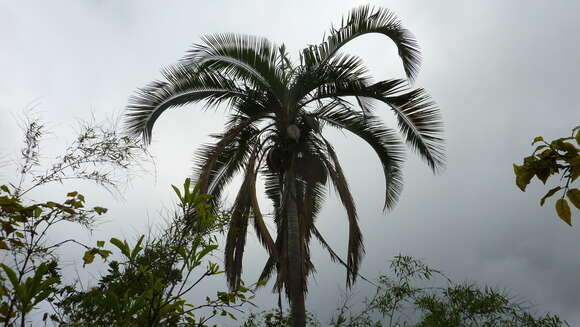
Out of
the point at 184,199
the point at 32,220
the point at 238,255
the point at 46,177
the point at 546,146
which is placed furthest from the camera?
the point at 238,255

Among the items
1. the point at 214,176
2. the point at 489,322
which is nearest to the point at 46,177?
the point at 214,176

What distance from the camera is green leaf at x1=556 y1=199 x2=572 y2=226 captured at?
0.79 m

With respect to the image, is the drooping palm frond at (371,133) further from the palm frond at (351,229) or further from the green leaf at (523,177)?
the green leaf at (523,177)

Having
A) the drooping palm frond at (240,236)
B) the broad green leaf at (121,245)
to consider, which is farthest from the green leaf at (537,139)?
the drooping palm frond at (240,236)

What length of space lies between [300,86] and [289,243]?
251 centimetres

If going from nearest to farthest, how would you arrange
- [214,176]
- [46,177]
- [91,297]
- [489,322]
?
[91,297] < [46,177] < [489,322] < [214,176]

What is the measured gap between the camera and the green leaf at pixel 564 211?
2.58 feet

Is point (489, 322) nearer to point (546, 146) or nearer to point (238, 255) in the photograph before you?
point (238, 255)

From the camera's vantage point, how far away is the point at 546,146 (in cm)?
87

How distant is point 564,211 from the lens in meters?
0.79

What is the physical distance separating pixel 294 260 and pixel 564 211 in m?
5.79

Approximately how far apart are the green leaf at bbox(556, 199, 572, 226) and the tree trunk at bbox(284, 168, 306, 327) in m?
5.72

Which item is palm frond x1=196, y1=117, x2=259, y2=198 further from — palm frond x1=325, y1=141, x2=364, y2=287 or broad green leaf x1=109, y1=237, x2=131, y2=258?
broad green leaf x1=109, y1=237, x2=131, y2=258

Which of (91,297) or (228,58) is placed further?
(228,58)
